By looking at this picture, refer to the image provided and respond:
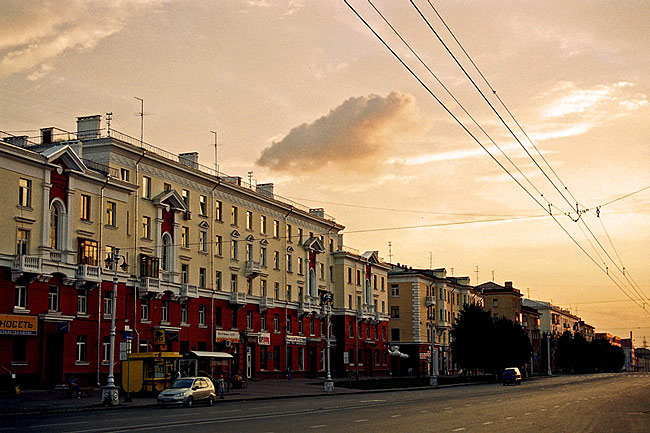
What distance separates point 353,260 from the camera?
3551 inches

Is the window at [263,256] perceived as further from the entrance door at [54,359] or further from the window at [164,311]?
the entrance door at [54,359]

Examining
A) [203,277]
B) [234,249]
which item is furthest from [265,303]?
[203,277]

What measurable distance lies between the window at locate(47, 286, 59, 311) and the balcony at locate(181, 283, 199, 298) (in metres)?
12.8

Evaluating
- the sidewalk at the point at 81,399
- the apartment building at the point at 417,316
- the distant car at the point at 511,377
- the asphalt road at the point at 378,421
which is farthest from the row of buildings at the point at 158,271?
the distant car at the point at 511,377

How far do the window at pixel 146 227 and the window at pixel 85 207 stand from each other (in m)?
6.00

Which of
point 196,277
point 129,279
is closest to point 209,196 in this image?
point 196,277

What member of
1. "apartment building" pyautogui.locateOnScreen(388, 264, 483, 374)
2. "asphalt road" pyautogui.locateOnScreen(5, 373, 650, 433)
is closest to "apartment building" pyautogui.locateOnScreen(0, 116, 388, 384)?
"asphalt road" pyautogui.locateOnScreen(5, 373, 650, 433)

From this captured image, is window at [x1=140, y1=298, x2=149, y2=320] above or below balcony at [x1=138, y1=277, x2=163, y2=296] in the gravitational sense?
below

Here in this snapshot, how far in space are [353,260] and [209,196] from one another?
29156mm

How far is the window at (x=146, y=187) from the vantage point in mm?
56150

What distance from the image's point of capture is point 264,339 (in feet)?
232

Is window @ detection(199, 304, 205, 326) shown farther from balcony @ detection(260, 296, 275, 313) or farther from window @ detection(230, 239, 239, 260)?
balcony @ detection(260, 296, 275, 313)

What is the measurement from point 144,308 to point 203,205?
1117 cm

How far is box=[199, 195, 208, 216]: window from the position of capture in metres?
63.2
